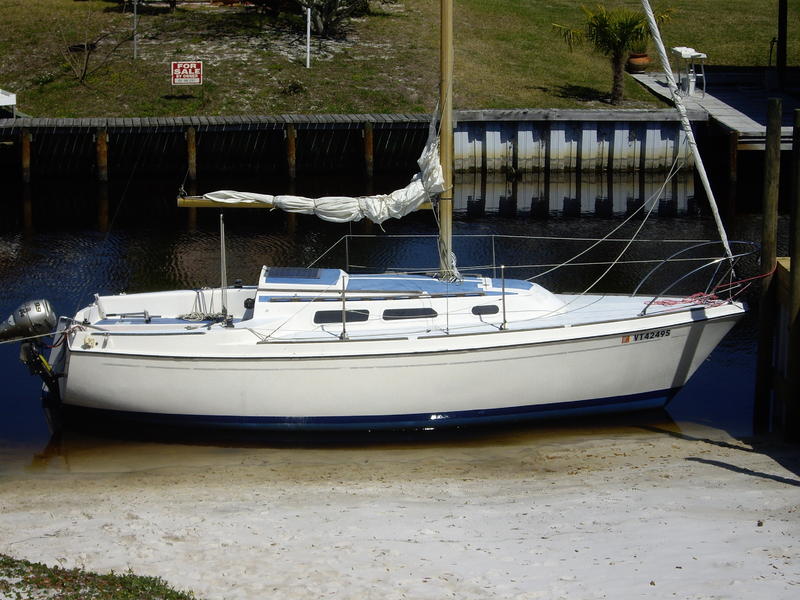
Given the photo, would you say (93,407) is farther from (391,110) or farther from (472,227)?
(391,110)

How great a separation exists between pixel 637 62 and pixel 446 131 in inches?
1163

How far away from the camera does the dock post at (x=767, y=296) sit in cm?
1695

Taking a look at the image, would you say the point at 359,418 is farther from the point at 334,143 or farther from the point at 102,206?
the point at 334,143

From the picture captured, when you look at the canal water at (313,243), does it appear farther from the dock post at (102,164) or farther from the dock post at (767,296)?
the dock post at (767,296)

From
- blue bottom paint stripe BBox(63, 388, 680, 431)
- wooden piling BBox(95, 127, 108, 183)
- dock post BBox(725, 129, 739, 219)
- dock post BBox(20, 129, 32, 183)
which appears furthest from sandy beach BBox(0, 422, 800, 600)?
dock post BBox(20, 129, 32, 183)

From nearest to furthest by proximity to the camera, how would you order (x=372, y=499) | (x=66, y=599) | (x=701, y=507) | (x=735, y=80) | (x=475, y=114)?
(x=66, y=599) < (x=701, y=507) < (x=372, y=499) < (x=475, y=114) < (x=735, y=80)

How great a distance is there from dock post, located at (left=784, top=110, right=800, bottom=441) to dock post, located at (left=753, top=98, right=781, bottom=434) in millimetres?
421

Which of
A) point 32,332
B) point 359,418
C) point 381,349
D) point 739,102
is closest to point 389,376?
point 381,349

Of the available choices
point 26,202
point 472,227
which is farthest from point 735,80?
point 26,202

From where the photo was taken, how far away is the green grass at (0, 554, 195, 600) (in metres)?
11.2

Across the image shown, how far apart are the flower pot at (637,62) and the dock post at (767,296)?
29130 mm

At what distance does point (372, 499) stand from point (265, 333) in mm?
3439

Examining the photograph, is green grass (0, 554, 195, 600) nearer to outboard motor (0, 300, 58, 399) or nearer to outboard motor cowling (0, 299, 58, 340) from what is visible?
outboard motor (0, 300, 58, 399)

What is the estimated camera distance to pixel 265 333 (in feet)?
57.2
